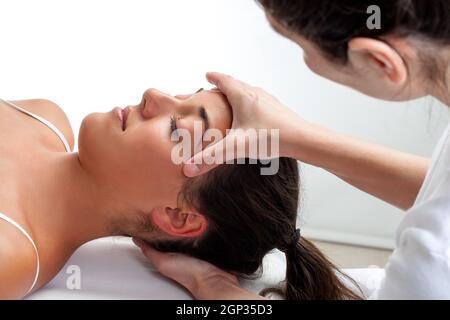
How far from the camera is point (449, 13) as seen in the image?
3.32 ft

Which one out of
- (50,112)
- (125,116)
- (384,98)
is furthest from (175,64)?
(384,98)

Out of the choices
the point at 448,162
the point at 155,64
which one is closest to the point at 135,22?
the point at 155,64

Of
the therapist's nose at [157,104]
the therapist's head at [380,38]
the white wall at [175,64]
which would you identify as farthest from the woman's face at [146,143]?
the white wall at [175,64]

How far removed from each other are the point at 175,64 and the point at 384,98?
131cm

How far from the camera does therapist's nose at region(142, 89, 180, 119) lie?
1.44 metres

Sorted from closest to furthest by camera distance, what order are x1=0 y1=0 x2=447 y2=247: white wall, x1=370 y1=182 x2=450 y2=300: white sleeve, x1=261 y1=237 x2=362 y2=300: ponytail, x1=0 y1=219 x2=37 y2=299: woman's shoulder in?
x1=370 y1=182 x2=450 y2=300: white sleeve
x1=0 y1=219 x2=37 y2=299: woman's shoulder
x1=261 y1=237 x2=362 y2=300: ponytail
x1=0 y1=0 x2=447 y2=247: white wall

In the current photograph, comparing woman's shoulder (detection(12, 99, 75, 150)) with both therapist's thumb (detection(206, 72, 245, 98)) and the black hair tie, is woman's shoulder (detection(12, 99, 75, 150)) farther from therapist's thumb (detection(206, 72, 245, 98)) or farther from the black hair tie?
the black hair tie

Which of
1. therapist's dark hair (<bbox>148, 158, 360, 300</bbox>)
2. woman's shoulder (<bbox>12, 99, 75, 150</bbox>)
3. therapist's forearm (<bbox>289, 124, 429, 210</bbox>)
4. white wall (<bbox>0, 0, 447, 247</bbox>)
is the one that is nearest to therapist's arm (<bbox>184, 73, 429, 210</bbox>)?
therapist's forearm (<bbox>289, 124, 429, 210</bbox>)

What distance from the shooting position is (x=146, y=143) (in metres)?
1.40

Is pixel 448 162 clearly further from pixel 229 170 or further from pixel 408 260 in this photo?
pixel 229 170

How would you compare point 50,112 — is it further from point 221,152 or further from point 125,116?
point 221,152

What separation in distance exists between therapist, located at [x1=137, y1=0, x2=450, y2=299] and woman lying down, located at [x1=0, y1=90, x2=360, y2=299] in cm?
9

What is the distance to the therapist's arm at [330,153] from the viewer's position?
1365mm

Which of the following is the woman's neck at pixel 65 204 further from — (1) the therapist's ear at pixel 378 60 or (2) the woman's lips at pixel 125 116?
(1) the therapist's ear at pixel 378 60
